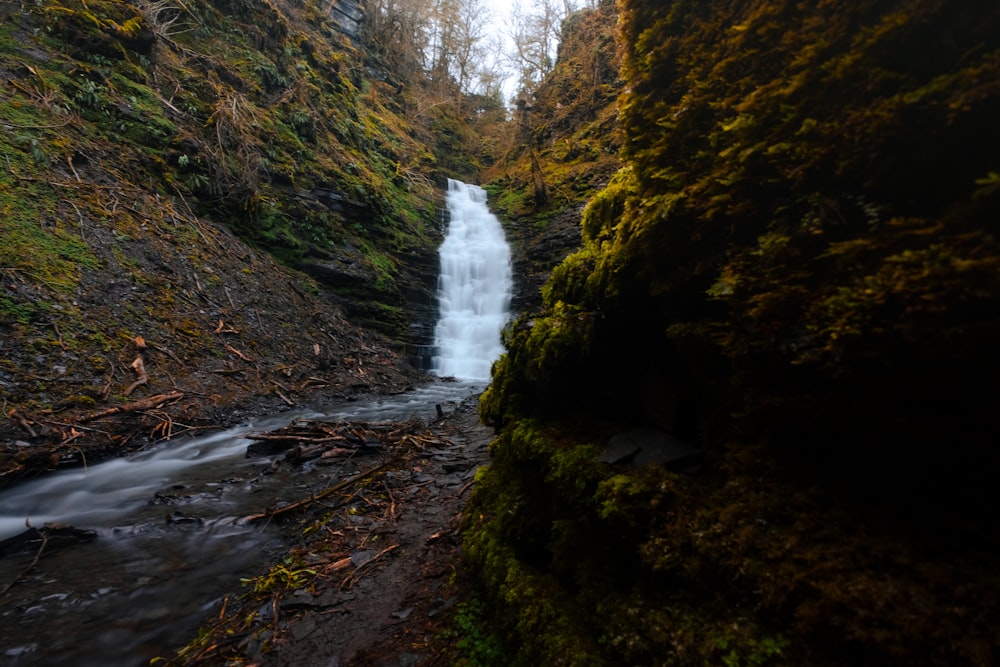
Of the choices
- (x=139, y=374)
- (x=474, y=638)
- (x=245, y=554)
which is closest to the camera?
(x=474, y=638)

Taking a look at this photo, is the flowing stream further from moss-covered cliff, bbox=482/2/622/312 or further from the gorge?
moss-covered cliff, bbox=482/2/622/312

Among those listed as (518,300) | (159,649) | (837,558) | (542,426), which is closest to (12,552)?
(159,649)

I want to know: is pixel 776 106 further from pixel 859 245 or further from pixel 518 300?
pixel 518 300

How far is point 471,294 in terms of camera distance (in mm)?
16625

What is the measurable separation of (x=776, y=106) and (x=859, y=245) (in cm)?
66

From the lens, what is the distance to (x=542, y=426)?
2.77 m

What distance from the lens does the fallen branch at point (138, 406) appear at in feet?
18.4

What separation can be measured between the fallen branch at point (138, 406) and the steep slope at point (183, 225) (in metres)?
0.12

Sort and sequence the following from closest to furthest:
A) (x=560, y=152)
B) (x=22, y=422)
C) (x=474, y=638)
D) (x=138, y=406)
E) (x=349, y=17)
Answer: (x=474, y=638), (x=22, y=422), (x=138, y=406), (x=560, y=152), (x=349, y=17)

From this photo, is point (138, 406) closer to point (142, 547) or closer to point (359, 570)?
point (142, 547)

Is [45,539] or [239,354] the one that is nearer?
[45,539]

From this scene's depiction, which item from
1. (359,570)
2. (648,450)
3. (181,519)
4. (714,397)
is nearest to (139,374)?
(181,519)

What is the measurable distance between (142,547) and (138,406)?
314cm

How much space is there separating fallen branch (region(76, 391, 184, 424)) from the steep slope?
115 millimetres
